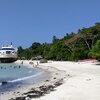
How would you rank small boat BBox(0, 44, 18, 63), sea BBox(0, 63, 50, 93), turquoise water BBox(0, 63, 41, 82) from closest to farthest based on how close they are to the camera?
sea BBox(0, 63, 50, 93)
turquoise water BBox(0, 63, 41, 82)
small boat BBox(0, 44, 18, 63)

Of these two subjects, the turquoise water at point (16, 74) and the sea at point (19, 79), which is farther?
the turquoise water at point (16, 74)

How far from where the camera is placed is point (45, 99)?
18.0 metres

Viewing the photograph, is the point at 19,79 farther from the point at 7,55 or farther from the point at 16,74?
the point at 7,55

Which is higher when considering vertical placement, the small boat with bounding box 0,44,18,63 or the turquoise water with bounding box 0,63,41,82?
the small boat with bounding box 0,44,18,63

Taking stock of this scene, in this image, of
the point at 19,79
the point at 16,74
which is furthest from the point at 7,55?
the point at 19,79

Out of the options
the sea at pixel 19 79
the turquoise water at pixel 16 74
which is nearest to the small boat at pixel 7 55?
the turquoise water at pixel 16 74

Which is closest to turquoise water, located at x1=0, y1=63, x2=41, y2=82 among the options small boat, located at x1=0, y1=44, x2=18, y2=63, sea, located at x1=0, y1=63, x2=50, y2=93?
sea, located at x1=0, y1=63, x2=50, y2=93

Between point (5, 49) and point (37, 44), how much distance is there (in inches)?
2086

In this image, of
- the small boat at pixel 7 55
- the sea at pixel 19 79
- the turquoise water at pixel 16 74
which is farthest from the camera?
the small boat at pixel 7 55

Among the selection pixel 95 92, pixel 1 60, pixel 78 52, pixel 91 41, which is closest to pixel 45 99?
pixel 95 92

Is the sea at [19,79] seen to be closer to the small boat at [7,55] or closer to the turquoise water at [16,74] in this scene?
the turquoise water at [16,74]

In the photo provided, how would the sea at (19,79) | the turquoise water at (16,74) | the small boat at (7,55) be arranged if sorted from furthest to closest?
the small boat at (7,55), the turquoise water at (16,74), the sea at (19,79)

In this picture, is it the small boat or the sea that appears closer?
the sea

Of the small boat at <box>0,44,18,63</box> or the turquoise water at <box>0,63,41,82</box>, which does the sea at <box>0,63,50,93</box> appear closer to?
the turquoise water at <box>0,63,41,82</box>
